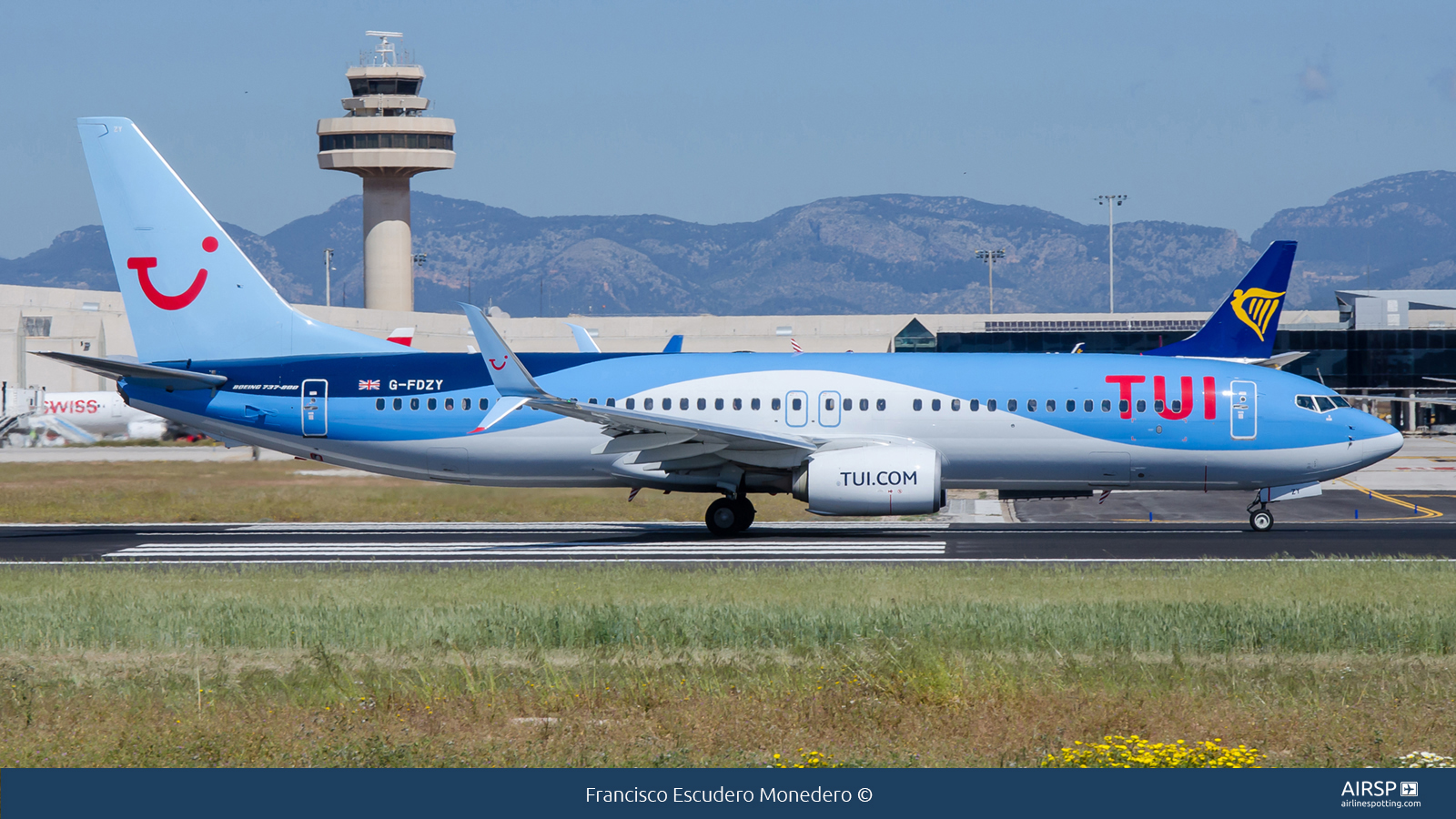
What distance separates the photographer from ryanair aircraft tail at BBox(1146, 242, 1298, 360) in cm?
4453

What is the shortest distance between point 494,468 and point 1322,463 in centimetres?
1780

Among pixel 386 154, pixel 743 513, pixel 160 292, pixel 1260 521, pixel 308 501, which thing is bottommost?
pixel 1260 521

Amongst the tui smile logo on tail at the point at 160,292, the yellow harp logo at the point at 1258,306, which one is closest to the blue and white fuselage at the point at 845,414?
the tui smile logo on tail at the point at 160,292

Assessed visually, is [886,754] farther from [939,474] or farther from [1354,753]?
[939,474]

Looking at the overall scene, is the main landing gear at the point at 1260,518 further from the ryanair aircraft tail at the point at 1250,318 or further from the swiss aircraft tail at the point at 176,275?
the swiss aircraft tail at the point at 176,275

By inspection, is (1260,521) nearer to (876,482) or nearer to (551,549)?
(876,482)

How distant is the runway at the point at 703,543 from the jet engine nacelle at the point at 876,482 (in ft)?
2.79

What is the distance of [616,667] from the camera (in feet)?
42.7

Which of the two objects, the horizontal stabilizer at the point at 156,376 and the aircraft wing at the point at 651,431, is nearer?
the aircraft wing at the point at 651,431

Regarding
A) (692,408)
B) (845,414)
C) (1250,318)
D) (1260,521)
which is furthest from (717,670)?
(1250,318)

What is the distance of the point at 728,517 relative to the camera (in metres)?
28.7

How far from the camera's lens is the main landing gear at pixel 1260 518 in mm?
28844

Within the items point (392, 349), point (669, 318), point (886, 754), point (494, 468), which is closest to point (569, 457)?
point (494, 468)

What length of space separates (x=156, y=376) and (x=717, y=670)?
2062 centimetres
